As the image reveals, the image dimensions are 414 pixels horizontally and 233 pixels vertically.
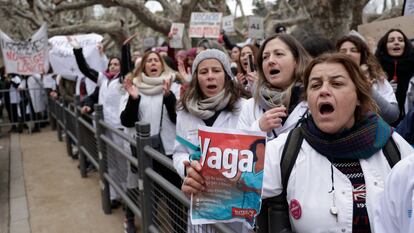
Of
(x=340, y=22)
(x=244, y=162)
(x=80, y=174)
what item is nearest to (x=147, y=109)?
(x=244, y=162)

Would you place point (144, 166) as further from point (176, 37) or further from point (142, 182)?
point (176, 37)

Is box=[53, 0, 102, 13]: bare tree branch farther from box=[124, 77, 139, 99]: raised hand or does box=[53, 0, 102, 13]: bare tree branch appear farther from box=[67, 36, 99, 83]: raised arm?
box=[124, 77, 139, 99]: raised hand

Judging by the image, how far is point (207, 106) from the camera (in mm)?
2463

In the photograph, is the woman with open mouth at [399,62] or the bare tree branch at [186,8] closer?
the woman with open mouth at [399,62]

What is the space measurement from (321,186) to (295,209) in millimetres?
130

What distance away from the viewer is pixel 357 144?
137 cm

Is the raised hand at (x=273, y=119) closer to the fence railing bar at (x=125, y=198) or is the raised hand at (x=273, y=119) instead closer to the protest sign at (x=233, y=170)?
the protest sign at (x=233, y=170)

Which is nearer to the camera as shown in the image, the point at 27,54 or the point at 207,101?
the point at 207,101

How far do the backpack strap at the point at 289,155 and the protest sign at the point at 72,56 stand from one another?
5.05 metres

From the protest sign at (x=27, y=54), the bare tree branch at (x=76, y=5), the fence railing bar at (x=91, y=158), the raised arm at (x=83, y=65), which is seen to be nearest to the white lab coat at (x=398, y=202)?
the fence railing bar at (x=91, y=158)

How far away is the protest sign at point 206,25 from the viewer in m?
8.12

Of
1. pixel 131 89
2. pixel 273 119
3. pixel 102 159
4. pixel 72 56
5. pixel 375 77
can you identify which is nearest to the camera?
pixel 273 119

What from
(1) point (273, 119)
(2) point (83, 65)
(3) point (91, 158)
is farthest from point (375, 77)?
(2) point (83, 65)

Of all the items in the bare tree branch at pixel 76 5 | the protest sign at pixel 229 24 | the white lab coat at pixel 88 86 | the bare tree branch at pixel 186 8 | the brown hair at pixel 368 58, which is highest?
the bare tree branch at pixel 76 5
